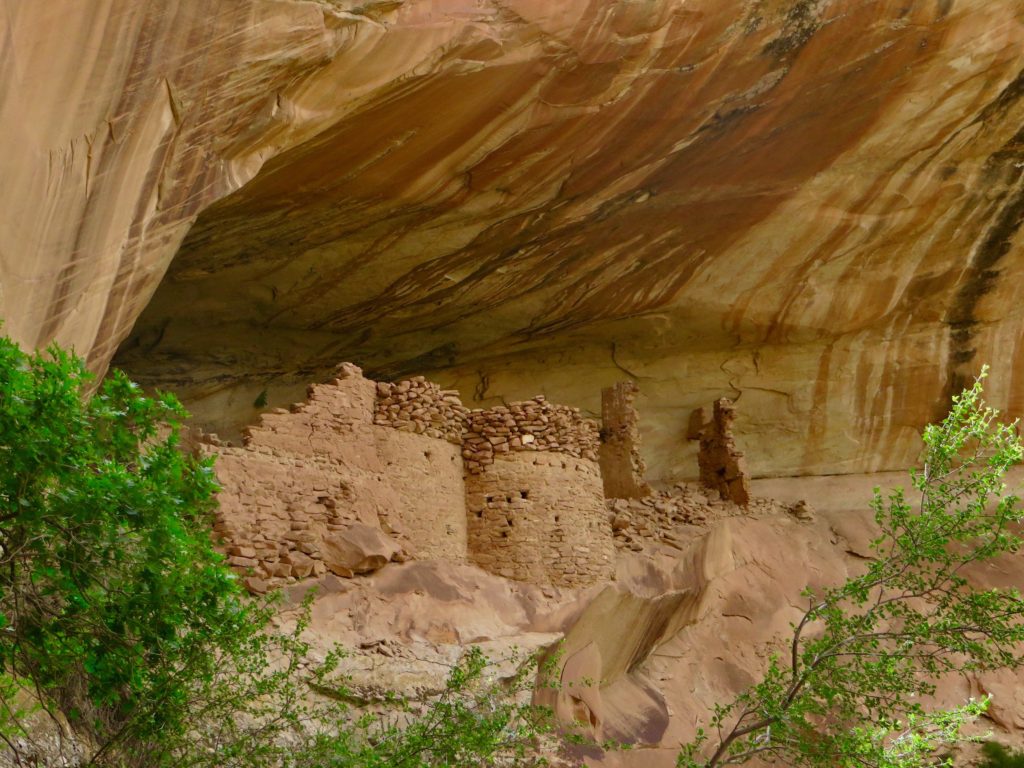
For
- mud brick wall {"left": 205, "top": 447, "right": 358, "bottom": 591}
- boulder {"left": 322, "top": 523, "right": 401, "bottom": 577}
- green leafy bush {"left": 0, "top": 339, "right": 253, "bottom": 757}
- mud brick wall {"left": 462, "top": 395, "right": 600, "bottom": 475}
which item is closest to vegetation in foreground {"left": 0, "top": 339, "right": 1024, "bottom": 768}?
green leafy bush {"left": 0, "top": 339, "right": 253, "bottom": 757}

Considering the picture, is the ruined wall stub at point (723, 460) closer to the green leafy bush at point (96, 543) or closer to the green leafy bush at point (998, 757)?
the green leafy bush at point (998, 757)

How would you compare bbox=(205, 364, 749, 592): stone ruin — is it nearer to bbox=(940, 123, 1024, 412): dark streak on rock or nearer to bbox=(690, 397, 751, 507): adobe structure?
bbox=(690, 397, 751, 507): adobe structure

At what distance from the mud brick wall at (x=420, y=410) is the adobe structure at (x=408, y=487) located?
0.05 feet

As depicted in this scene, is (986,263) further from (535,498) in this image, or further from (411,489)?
(411,489)

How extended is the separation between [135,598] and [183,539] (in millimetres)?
474

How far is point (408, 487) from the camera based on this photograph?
14.6 m

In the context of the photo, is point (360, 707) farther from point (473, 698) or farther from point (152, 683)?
point (152, 683)

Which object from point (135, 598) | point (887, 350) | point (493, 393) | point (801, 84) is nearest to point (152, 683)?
point (135, 598)

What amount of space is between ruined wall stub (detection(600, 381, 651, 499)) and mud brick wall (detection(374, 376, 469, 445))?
3.08m

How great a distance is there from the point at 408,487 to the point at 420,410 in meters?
0.95

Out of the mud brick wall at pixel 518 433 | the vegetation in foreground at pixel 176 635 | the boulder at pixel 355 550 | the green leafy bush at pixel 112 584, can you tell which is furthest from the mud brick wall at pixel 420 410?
the green leafy bush at pixel 112 584

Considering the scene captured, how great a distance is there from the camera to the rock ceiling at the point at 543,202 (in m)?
11.3

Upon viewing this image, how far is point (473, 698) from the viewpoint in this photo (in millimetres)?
12125

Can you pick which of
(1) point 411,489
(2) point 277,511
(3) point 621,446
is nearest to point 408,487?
(1) point 411,489
